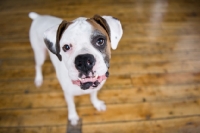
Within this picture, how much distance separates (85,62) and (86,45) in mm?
145

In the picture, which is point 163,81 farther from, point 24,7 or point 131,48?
point 24,7

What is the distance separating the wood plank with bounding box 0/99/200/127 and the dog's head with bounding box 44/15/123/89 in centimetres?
78

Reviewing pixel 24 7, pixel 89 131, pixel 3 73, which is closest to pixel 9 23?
pixel 24 7

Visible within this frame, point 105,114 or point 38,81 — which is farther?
point 38,81

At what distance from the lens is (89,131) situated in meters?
1.82

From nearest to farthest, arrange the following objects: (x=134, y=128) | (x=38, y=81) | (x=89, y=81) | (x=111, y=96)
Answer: (x=89, y=81) → (x=134, y=128) → (x=111, y=96) → (x=38, y=81)

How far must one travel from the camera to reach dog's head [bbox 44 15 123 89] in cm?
116

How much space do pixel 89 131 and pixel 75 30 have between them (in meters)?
1.09

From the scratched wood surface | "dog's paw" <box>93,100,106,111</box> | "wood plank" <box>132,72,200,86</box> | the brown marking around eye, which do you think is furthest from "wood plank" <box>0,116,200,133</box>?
the brown marking around eye

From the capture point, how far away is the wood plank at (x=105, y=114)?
1.90 m

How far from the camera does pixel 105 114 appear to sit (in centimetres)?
194

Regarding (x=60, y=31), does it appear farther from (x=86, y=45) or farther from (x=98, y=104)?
(x=98, y=104)

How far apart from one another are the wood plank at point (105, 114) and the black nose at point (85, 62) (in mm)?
933

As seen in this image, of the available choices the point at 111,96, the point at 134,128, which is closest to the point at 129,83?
the point at 111,96
